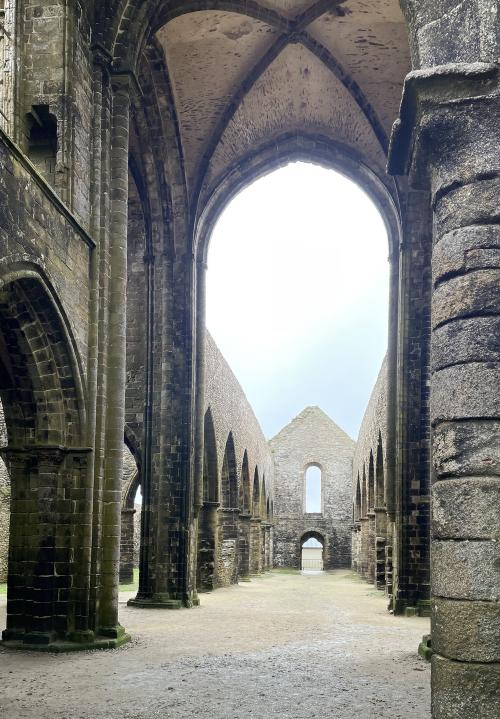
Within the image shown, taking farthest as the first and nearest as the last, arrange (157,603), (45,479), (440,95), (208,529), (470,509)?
(208,529)
(157,603)
(45,479)
(440,95)
(470,509)

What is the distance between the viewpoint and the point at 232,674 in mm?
7523

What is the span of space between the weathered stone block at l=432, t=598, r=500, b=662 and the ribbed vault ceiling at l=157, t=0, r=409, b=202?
10581mm

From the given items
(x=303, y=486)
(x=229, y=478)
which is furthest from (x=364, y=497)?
(x=303, y=486)

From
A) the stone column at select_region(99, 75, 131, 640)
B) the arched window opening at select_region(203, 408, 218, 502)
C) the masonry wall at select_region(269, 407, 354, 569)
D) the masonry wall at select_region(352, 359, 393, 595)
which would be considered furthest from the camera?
the masonry wall at select_region(269, 407, 354, 569)

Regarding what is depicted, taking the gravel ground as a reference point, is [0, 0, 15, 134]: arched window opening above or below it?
above

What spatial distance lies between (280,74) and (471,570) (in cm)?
1252

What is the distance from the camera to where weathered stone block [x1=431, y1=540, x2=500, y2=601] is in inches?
142

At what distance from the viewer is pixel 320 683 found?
7113mm

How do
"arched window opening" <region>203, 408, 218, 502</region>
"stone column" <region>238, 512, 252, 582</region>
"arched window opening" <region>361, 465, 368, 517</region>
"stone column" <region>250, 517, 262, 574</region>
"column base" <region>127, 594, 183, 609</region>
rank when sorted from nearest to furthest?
"column base" <region>127, 594, 183, 609</region> < "arched window opening" <region>203, 408, 218, 502</region> < "stone column" <region>238, 512, 252, 582</region> < "stone column" <region>250, 517, 262, 574</region> < "arched window opening" <region>361, 465, 368, 517</region>

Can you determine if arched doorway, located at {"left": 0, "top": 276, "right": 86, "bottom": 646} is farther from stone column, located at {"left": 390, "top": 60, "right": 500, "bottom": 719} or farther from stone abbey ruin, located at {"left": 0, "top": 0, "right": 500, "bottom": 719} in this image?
stone column, located at {"left": 390, "top": 60, "right": 500, "bottom": 719}

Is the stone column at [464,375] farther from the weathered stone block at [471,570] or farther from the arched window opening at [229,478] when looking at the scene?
the arched window opening at [229,478]

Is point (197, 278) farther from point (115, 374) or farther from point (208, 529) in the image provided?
point (115, 374)

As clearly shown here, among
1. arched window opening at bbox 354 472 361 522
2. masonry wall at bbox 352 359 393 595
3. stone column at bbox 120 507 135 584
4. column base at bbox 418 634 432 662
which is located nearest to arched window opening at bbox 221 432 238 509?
stone column at bbox 120 507 135 584

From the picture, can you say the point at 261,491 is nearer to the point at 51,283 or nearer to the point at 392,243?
the point at 392,243
